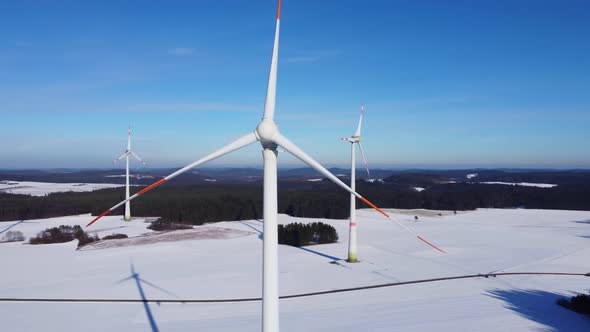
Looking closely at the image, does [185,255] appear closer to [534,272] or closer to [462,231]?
[534,272]

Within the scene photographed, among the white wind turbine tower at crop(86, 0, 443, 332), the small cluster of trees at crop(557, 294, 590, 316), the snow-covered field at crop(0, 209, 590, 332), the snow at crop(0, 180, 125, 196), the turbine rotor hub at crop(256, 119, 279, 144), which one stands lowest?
the snow-covered field at crop(0, 209, 590, 332)

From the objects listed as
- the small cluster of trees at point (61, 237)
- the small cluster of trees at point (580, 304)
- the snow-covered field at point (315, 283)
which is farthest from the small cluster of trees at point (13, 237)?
the small cluster of trees at point (580, 304)

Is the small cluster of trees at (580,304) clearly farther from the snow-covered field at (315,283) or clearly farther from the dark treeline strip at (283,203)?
the dark treeline strip at (283,203)

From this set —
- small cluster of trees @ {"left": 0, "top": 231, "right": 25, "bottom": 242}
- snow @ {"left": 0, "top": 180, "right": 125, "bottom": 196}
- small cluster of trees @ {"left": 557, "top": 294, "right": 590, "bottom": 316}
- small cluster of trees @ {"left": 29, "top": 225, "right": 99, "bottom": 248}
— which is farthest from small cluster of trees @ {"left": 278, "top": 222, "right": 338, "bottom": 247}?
snow @ {"left": 0, "top": 180, "right": 125, "bottom": 196}


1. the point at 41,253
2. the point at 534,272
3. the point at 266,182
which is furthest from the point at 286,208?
the point at 266,182

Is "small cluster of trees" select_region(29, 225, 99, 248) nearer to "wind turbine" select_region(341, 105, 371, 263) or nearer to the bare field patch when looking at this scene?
the bare field patch

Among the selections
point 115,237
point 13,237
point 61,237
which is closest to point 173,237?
point 115,237

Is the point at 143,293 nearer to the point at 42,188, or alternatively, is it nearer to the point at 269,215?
the point at 269,215

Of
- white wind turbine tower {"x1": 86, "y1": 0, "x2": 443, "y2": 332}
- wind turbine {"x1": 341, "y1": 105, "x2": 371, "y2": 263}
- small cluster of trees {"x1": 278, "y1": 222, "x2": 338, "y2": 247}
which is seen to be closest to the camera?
white wind turbine tower {"x1": 86, "y1": 0, "x2": 443, "y2": 332}
